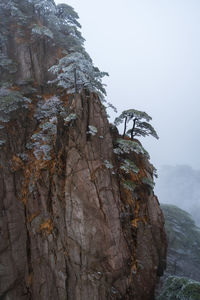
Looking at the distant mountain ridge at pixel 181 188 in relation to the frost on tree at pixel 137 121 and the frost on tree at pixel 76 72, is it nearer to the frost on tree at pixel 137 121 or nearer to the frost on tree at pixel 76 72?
the frost on tree at pixel 137 121

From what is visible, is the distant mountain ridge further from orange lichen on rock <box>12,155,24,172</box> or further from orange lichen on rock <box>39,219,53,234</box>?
orange lichen on rock <box>12,155,24,172</box>

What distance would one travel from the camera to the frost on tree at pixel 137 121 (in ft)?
36.0

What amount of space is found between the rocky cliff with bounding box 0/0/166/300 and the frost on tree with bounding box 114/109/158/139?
127 centimetres

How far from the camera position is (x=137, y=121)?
38.8 ft

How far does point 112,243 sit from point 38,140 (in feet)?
26.5

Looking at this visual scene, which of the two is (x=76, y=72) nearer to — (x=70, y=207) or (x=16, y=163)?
(x=16, y=163)

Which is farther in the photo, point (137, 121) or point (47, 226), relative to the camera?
point (137, 121)

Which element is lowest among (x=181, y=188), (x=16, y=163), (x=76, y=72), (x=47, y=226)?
(x=181, y=188)

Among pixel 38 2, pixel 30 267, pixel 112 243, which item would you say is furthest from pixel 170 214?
pixel 38 2

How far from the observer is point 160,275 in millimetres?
13062

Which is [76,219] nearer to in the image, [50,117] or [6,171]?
[6,171]

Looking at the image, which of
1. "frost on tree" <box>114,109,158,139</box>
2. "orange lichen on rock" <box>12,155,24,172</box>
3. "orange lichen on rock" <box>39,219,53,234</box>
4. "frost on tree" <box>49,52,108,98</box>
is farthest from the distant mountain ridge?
"orange lichen on rock" <box>12,155,24,172</box>

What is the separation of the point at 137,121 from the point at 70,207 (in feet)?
25.1

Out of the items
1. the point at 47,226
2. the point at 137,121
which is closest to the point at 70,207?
the point at 47,226
